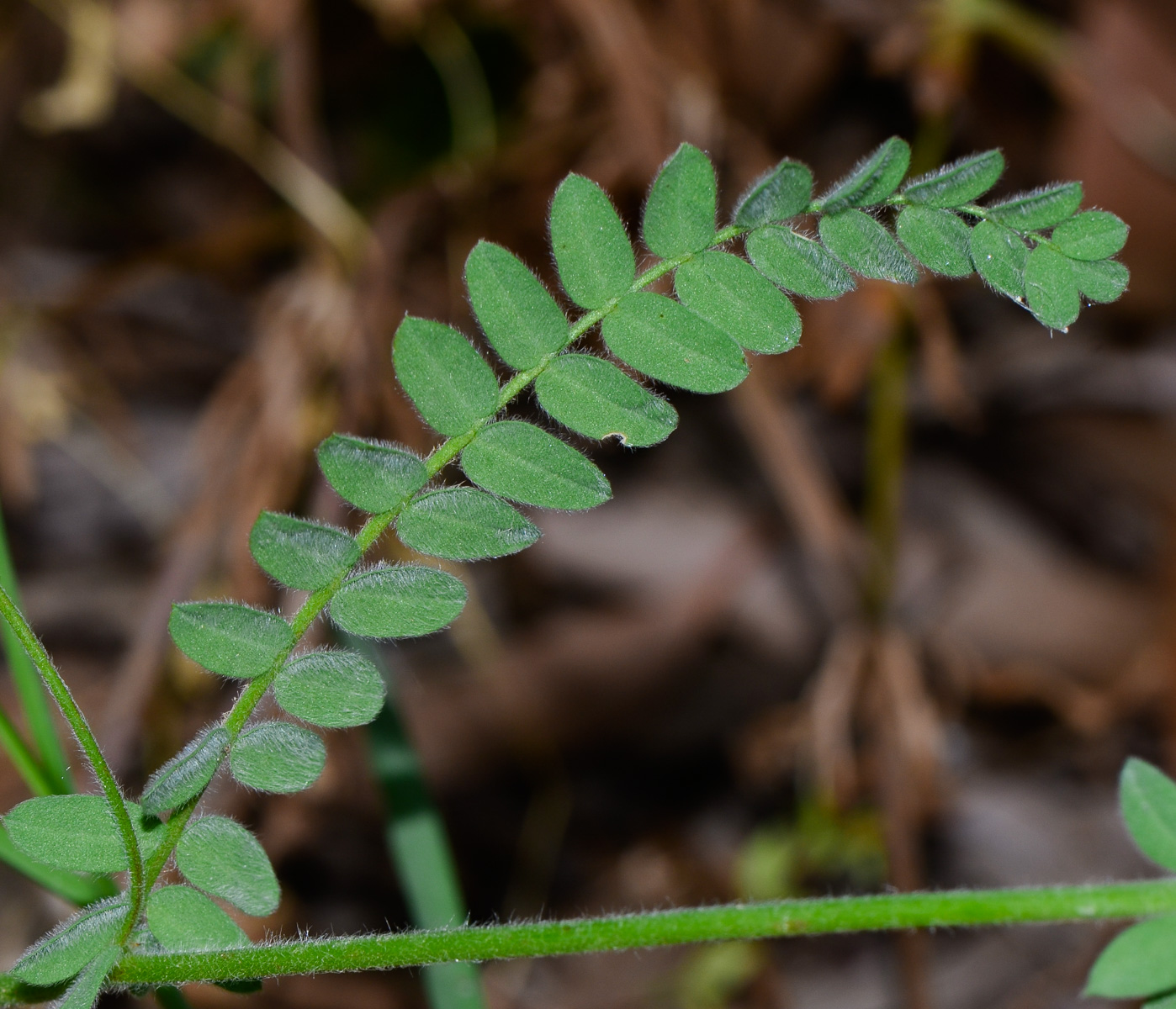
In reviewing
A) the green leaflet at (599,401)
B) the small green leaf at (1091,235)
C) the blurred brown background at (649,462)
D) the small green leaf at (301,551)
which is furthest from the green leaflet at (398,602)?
the blurred brown background at (649,462)

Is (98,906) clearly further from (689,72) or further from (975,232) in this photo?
(689,72)

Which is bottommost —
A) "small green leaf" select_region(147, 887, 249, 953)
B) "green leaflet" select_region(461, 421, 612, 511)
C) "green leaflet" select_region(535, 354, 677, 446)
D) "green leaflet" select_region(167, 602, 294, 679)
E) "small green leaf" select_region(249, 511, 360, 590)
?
"small green leaf" select_region(147, 887, 249, 953)

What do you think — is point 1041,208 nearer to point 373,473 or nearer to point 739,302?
point 739,302

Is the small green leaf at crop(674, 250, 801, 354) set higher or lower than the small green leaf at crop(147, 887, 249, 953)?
higher

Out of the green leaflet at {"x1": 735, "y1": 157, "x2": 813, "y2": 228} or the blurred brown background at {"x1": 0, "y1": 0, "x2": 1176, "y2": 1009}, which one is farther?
the blurred brown background at {"x1": 0, "y1": 0, "x2": 1176, "y2": 1009}

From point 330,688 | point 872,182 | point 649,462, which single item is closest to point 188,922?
point 330,688

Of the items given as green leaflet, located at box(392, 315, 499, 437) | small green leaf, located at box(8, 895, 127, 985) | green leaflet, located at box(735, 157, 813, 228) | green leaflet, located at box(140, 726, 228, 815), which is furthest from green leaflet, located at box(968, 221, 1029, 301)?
small green leaf, located at box(8, 895, 127, 985)

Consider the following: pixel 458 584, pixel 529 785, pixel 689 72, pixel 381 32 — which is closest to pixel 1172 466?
pixel 689 72

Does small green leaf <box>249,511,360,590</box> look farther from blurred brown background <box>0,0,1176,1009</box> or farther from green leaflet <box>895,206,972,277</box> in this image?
blurred brown background <box>0,0,1176,1009</box>
